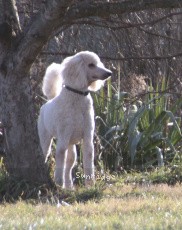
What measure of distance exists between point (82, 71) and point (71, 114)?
674 millimetres

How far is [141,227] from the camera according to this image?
21.4 feet

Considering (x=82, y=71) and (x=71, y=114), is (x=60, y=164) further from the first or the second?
(x=82, y=71)

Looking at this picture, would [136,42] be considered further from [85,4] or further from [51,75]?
[85,4]

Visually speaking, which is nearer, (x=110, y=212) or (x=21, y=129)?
(x=110, y=212)

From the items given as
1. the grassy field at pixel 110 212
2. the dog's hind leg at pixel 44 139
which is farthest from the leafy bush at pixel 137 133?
the grassy field at pixel 110 212

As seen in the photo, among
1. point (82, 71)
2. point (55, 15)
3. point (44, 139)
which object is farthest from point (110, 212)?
point (44, 139)

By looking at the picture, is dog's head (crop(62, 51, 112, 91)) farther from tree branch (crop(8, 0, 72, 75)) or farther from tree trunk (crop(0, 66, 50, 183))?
tree branch (crop(8, 0, 72, 75))

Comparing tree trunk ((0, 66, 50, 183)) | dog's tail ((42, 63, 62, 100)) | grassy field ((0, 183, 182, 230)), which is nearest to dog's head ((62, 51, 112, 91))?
dog's tail ((42, 63, 62, 100))

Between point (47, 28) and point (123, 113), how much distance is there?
4.56 m

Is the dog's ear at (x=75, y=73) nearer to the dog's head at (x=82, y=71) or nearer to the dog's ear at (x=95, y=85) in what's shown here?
the dog's head at (x=82, y=71)

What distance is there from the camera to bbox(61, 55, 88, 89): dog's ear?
1069 centimetres

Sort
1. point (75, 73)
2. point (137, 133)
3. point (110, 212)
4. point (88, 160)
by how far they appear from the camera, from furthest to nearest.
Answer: point (137, 133)
point (75, 73)
point (88, 160)
point (110, 212)

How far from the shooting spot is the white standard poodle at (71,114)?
34.1 ft

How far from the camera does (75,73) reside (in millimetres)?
10703
